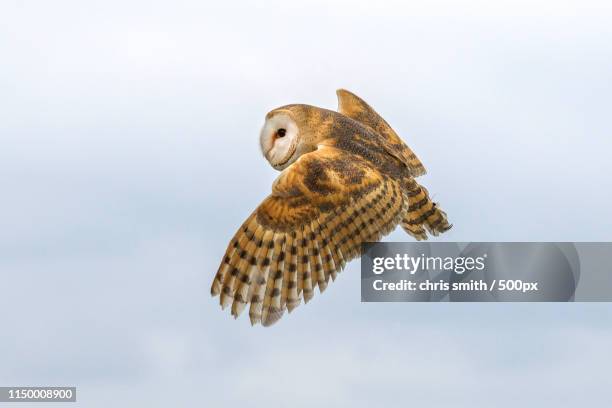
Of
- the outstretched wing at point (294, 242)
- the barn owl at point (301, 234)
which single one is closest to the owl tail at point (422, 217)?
the barn owl at point (301, 234)

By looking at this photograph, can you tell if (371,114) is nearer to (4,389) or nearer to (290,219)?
(290,219)

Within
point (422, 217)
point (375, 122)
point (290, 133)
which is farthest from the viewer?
point (375, 122)

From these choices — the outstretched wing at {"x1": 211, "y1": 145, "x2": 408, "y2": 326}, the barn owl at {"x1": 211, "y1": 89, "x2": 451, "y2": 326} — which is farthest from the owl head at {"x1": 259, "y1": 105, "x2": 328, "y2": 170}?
the outstretched wing at {"x1": 211, "y1": 145, "x2": 408, "y2": 326}

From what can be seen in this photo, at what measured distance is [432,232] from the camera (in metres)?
11.2

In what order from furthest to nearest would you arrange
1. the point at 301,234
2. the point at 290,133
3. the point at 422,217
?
the point at 422,217 → the point at 290,133 → the point at 301,234

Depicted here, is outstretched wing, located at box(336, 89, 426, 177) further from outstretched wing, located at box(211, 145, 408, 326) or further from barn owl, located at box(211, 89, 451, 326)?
outstretched wing, located at box(211, 145, 408, 326)

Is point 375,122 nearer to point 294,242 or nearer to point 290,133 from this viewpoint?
point 290,133

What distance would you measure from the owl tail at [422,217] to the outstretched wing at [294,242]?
4.28 feet

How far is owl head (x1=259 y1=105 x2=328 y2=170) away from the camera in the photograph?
417 inches

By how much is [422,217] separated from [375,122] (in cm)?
137

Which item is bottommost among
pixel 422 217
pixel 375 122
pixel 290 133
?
pixel 422 217

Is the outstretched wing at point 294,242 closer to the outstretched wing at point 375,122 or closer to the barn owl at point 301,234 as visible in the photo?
the barn owl at point 301,234

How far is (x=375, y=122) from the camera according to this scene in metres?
11.9

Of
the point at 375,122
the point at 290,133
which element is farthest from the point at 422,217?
the point at 290,133
